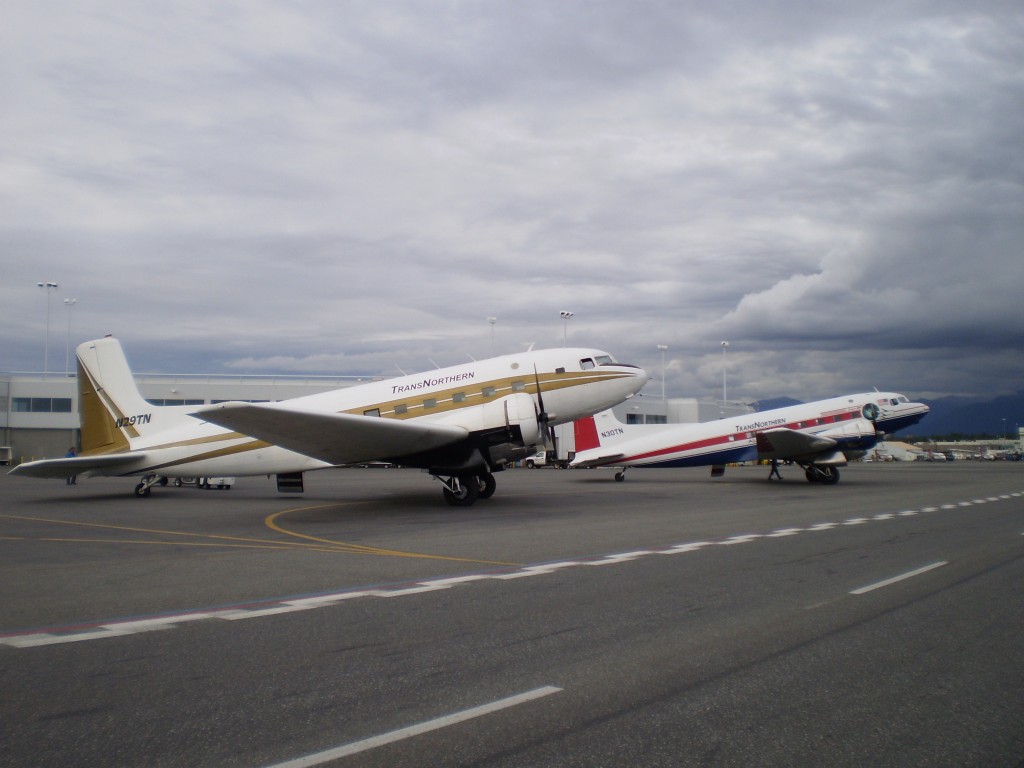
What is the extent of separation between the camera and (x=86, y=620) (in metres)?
7.41

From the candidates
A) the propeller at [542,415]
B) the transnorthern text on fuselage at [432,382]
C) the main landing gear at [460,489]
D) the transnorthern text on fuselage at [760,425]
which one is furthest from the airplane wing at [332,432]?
the transnorthern text on fuselage at [760,425]

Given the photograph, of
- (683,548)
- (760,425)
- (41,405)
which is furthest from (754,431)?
(41,405)

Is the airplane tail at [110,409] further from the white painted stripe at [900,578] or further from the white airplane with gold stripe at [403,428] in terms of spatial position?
the white painted stripe at [900,578]

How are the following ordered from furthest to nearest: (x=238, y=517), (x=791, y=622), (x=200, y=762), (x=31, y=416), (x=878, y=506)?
Result: (x=31, y=416)
(x=878, y=506)
(x=238, y=517)
(x=791, y=622)
(x=200, y=762)

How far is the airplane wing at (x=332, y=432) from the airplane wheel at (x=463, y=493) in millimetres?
1626

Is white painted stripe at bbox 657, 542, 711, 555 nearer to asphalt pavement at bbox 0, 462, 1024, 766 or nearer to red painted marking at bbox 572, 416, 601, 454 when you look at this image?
asphalt pavement at bbox 0, 462, 1024, 766

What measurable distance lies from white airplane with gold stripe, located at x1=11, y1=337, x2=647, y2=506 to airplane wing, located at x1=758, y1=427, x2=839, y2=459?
11469 millimetres

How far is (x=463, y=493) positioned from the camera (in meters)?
21.4

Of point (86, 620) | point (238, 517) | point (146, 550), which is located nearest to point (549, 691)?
point (86, 620)

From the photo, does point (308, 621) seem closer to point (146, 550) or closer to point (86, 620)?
point (86, 620)

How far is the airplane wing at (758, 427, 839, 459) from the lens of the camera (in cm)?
3169

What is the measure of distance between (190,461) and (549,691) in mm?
21217

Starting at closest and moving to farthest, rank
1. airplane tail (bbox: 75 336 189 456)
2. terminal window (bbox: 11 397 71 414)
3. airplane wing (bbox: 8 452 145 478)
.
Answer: airplane wing (bbox: 8 452 145 478), airplane tail (bbox: 75 336 189 456), terminal window (bbox: 11 397 71 414)

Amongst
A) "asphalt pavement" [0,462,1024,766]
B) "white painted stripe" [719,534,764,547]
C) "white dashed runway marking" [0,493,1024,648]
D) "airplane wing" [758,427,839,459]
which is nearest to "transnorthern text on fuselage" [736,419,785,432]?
"airplane wing" [758,427,839,459]
